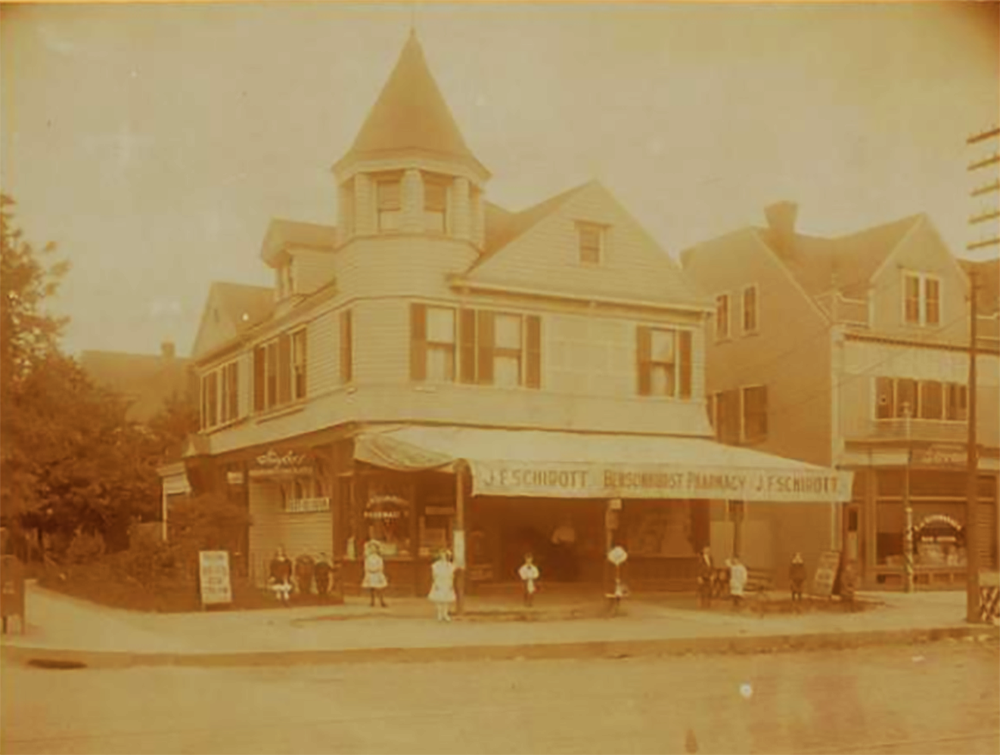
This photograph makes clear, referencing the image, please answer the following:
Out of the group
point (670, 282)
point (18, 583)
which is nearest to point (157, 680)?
point (18, 583)

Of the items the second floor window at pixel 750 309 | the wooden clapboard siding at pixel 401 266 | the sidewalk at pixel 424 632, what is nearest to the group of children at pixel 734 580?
the sidewalk at pixel 424 632

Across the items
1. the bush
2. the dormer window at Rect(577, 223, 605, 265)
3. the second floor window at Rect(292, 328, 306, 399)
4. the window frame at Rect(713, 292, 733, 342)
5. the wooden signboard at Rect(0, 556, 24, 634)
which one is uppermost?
the dormer window at Rect(577, 223, 605, 265)

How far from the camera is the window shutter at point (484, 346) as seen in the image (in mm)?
24422

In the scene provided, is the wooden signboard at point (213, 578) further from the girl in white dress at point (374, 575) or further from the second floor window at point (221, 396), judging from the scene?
the second floor window at point (221, 396)

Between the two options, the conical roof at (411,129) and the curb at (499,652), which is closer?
the curb at (499,652)

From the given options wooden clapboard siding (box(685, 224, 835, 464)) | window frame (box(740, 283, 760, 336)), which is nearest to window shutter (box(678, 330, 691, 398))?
wooden clapboard siding (box(685, 224, 835, 464))

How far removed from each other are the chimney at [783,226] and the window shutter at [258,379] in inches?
523

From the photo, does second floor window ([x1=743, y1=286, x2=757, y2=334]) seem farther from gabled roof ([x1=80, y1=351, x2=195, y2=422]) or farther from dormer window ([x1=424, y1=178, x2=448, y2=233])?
gabled roof ([x1=80, y1=351, x2=195, y2=422])

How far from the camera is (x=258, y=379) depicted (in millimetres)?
26156

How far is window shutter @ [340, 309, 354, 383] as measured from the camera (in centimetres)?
2394

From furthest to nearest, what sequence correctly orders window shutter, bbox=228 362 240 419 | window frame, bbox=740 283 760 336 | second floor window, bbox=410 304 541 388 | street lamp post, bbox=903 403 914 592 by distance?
1. window frame, bbox=740 283 760 336
2. street lamp post, bbox=903 403 914 592
3. window shutter, bbox=228 362 240 419
4. second floor window, bbox=410 304 541 388

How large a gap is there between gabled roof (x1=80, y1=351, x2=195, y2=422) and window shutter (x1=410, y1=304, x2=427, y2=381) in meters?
4.97

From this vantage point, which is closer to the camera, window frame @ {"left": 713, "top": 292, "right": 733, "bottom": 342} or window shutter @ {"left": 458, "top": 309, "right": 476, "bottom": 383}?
window shutter @ {"left": 458, "top": 309, "right": 476, "bottom": 383}

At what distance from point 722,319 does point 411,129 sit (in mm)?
11895
